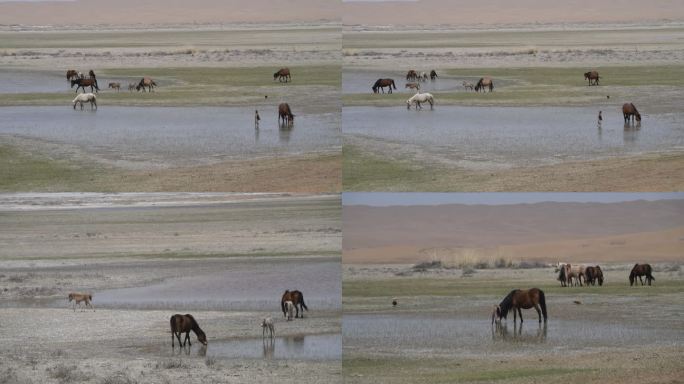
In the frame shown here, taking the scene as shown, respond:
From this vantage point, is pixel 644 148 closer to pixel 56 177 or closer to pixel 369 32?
pixel 369 32

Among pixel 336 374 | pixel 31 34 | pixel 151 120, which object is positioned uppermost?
pixel 31 34

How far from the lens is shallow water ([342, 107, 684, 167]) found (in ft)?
54.6

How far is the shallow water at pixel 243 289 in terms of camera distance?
16422 millimetres

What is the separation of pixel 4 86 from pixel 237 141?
297cm

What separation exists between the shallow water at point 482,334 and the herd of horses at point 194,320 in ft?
1.95

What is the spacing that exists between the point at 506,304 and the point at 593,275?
1.20 metres

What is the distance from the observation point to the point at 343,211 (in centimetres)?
1650

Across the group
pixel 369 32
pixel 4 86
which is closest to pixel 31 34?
pixel 4 86

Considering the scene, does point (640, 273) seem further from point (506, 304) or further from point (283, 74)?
point (283, 74)

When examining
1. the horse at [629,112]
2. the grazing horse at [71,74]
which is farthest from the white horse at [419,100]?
the grazing horse at [71,74]

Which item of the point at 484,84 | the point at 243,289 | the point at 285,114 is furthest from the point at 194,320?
the point at 484,84

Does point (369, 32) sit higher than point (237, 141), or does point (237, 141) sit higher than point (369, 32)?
point (369, 32)

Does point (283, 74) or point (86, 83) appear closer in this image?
point (86, 83)

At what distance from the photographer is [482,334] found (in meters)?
16.2
